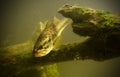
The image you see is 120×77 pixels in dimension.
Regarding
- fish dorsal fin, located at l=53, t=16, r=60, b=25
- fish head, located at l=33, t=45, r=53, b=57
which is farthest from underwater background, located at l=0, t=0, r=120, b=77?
fish head, located at l=33, t=45, r=53, b=57

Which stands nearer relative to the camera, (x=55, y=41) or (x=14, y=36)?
(x=55, y=41)

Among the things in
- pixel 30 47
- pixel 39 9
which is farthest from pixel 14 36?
pixel 39 9

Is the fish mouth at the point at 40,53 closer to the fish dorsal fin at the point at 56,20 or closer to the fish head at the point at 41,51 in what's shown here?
the fish head at the point at 41,51

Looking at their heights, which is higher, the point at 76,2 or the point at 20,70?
the point at 76,2

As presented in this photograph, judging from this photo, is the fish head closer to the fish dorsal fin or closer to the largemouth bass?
the largemouth bass

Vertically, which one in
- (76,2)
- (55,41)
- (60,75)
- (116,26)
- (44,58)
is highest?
(76,2)

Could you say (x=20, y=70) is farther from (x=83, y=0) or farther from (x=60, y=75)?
(x=83, y=0)

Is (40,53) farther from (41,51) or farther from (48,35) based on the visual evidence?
(48,35)
